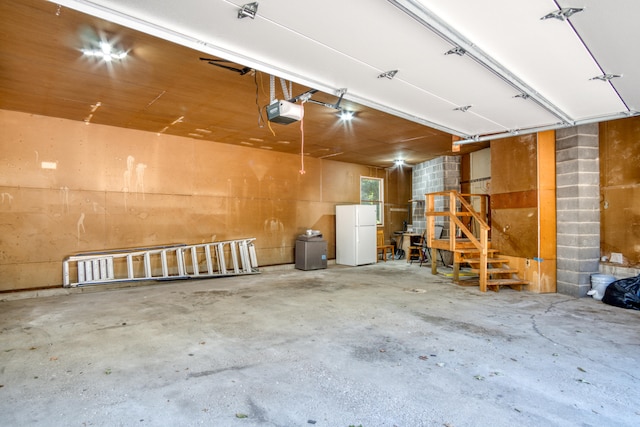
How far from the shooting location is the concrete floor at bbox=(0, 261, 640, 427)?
206cm

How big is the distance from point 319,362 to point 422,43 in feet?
8.85

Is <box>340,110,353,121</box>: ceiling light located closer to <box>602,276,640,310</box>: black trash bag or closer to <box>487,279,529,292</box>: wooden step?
<box>487,279,529,292</box>: wooden step

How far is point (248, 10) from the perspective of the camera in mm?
2133

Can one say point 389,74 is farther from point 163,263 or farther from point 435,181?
point 435,181

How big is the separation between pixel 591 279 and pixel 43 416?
21.6 ft

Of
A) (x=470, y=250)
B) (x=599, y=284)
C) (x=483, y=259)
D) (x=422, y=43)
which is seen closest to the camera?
(x=422, y=43)

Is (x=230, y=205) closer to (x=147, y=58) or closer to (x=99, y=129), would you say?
(x=99, y=129)

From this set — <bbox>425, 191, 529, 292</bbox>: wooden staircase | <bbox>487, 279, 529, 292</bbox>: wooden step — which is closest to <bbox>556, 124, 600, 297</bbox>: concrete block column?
<bbox>487, 279, 529, 292</bbox>: wooden step

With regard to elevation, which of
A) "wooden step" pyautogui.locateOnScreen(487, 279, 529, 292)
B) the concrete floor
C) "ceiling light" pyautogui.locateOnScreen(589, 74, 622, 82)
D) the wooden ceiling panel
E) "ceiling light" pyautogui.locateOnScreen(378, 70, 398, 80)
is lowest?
the concrete floor

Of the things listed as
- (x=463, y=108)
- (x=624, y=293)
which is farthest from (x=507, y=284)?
(x=463, y=108)

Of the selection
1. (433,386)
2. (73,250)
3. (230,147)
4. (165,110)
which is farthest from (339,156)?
(433,386)

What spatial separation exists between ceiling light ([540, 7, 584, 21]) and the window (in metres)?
7.80

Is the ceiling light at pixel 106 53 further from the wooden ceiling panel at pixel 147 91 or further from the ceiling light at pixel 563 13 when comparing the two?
the ceiling light at pixel 563 13

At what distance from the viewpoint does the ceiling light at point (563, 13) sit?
7.00 feet
